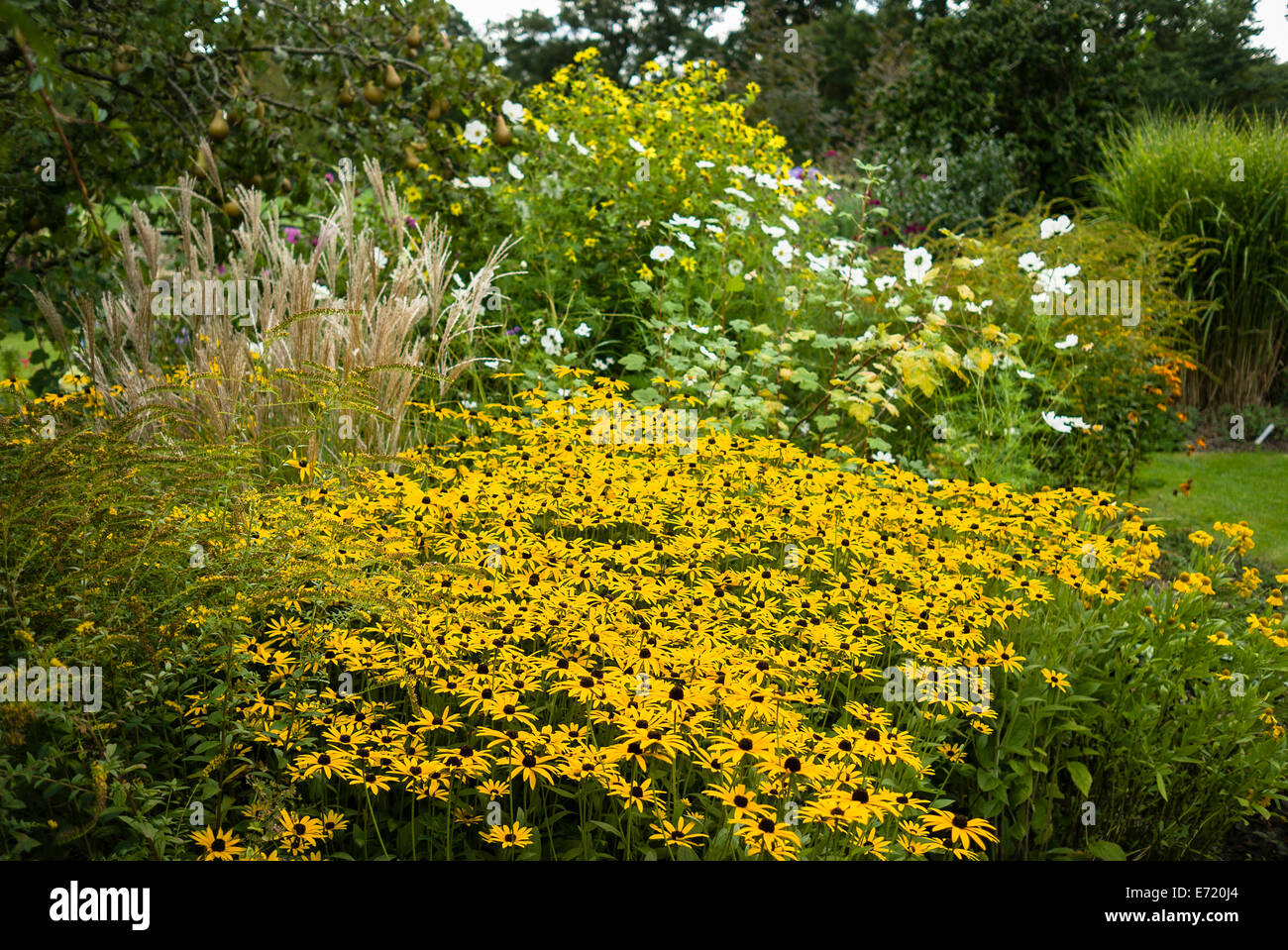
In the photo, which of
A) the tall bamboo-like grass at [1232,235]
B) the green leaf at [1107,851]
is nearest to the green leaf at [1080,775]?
the green leaf at [1107,851]

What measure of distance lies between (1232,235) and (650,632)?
764 cm

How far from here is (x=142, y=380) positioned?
14.1ft

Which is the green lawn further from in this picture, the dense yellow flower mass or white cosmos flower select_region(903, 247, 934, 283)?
the dense yellow flower mass

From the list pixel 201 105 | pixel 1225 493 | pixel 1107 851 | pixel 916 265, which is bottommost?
pixel 1107 851

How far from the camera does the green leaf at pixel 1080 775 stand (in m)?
2.88

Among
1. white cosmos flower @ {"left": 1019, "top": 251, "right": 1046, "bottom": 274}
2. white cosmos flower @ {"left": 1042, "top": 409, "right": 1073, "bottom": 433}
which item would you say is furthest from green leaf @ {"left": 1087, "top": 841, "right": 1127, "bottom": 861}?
white cosmos flower @ {"left": 1019, "top": 251, "right": 1046, "bottom": 274}

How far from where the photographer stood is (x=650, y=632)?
243 cm

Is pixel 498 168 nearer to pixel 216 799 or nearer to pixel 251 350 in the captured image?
pixel 251 350

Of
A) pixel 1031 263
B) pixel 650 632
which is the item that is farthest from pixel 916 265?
pixel 650 632

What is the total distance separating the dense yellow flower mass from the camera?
207 centimetres

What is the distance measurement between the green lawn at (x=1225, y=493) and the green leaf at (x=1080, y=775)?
2.82 m

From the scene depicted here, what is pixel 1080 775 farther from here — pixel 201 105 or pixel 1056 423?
pixel 201 105

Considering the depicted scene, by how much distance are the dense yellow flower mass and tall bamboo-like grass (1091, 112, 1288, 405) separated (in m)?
5.41

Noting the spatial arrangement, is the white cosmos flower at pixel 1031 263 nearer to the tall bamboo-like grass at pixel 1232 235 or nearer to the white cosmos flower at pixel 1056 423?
the white cosmos flower at pixel 1056 423
